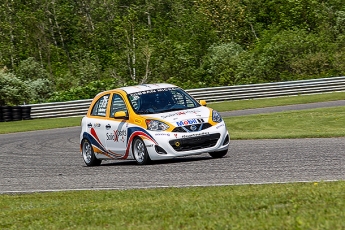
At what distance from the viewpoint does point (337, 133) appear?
18906 millimetres

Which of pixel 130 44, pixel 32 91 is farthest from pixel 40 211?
pixel 130 44

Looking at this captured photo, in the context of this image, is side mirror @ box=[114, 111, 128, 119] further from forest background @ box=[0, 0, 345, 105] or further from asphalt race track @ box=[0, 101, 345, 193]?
forest background @ box=[0, 0, 345, 105]

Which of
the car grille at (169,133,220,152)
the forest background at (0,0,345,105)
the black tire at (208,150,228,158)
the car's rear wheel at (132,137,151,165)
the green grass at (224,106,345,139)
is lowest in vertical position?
the forest background at (0,0,345,105)

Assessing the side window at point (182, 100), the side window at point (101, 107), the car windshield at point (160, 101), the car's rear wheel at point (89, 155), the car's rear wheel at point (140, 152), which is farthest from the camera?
the car's rear wheel at point (89, 155)

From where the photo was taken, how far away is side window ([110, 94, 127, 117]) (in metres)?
15.8

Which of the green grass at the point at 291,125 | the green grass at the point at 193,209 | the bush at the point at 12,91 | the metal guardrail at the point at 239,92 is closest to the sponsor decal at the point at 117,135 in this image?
the green grass at the point at 193,209

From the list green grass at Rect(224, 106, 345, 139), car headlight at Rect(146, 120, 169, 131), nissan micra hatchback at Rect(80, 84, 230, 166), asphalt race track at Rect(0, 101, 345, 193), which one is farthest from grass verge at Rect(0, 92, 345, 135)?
car headlight at Rect(146, 120, 169, 131)

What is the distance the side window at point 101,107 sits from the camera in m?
16.4

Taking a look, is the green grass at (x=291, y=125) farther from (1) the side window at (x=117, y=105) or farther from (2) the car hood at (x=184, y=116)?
(1) the side window at (x=117, y=105)

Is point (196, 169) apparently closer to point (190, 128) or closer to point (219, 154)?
point (190, 128)

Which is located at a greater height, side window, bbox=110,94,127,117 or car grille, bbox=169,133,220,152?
side window, bbox=110,94,127,117

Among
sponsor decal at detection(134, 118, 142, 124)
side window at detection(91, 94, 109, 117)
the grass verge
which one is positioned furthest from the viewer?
the grass verge

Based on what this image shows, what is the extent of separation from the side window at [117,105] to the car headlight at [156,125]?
3.49 ft

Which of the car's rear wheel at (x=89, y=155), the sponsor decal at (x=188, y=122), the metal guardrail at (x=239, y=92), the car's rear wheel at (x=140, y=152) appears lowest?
the metal guardrail at (x=239, y=92)
